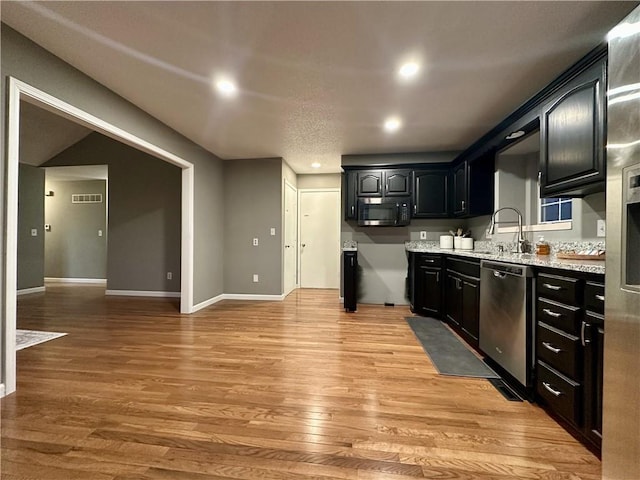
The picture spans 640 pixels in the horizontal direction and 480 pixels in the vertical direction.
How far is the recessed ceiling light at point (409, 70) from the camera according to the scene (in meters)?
2.16

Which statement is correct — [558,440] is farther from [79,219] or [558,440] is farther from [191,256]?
[79,219]

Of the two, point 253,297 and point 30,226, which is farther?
point 30,226

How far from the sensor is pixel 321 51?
78.7 inches

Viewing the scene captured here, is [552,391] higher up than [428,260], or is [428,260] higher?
[428,260]

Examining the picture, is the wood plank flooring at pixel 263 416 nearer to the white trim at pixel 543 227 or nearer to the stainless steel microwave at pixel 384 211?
the white trim at pixel 543 227

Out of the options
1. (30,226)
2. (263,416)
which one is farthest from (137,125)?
(30,226)

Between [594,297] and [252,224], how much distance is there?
441 centimetres

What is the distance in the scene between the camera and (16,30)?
1.86 metres

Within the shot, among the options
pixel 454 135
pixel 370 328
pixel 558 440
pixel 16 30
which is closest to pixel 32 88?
pixel 16 30

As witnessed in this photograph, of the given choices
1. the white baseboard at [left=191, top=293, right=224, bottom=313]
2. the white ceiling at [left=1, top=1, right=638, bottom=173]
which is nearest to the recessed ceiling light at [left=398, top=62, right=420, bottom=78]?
the white ceiling at [left=1, top=1, right=638, bottom=173]

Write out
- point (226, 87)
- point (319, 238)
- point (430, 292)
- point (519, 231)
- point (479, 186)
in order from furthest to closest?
1. point (319, 238)
2. point (430, 292)
3. point (479, 186)
4. point (519, 231)
5. point (226, 87)

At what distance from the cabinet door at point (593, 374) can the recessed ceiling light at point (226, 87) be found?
2.91m

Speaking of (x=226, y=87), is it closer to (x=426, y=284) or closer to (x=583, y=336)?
(x=583, y=336)

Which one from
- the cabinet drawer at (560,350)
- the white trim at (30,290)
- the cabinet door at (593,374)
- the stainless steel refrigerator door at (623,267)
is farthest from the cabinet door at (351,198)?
the white trim at (30,290)
